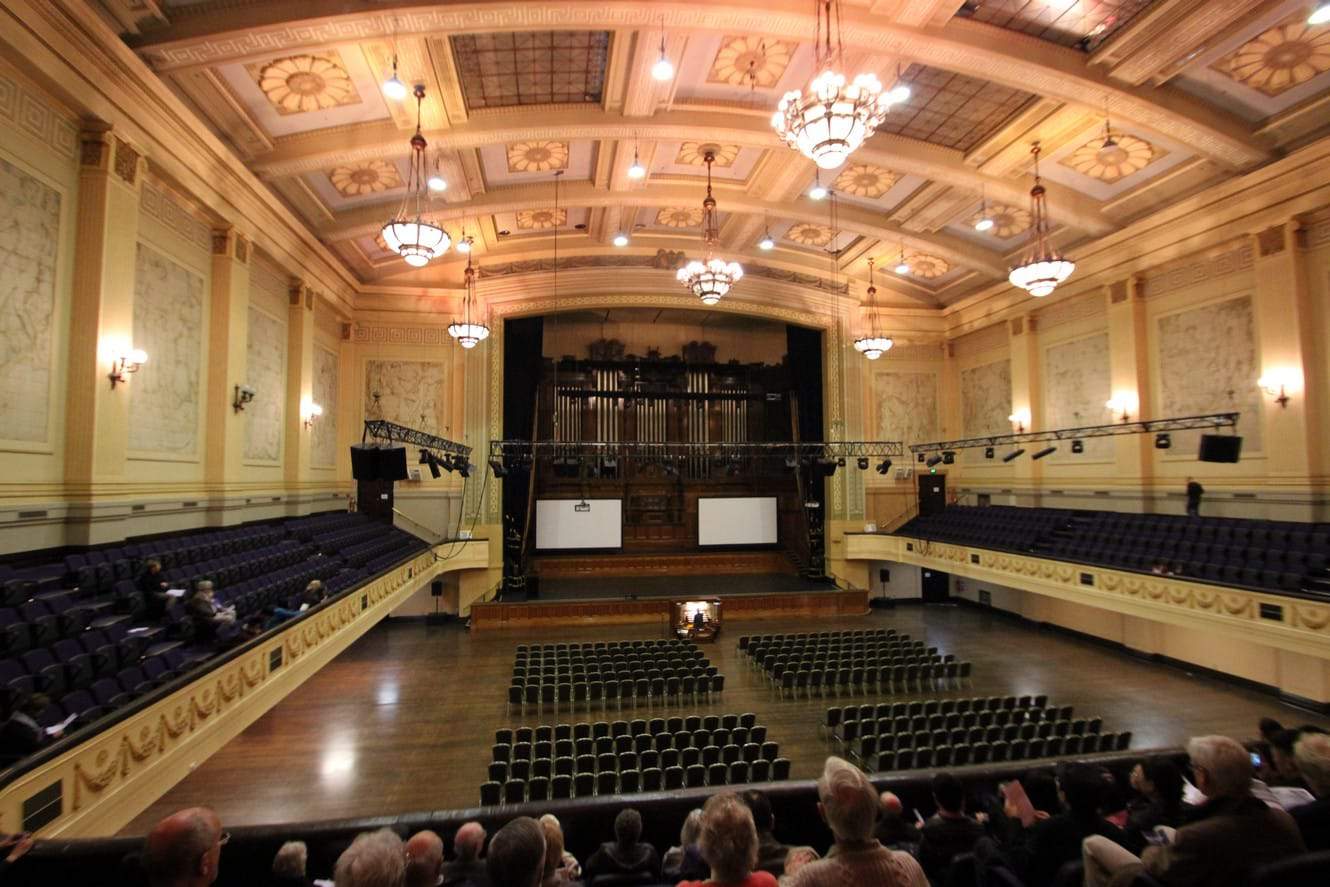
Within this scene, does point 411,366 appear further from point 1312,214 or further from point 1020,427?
point 1312,214

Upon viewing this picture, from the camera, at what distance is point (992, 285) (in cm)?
1584

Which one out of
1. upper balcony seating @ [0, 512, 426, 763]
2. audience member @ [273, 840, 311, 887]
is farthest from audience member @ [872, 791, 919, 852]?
upper balcony seating @ [0, 512, 426, 763]

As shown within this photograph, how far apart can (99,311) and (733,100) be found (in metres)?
8.69

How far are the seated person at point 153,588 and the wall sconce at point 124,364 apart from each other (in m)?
2.21

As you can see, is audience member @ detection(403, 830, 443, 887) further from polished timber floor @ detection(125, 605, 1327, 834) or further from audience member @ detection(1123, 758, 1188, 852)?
polished timber floor @ detection(125, 605, 1327, 834)

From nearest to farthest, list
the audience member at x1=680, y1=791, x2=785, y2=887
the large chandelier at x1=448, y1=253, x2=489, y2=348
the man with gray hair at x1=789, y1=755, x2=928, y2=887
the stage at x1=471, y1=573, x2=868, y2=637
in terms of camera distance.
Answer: the man with gray hair at x1=789, y1=755, x2=928, y2=887, the audience member at x1=680, y1=791, x2=785, y2=887, the large chandelier at x1=448, y1=253, x2=489, y2=348, the stage at x1=471, y1=573, x2=868, y2=637

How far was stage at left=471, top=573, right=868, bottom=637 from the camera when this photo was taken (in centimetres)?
1493

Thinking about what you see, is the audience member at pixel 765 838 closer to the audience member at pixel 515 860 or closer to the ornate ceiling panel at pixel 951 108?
the audience member at pixel 515 860

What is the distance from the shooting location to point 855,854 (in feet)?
5.68

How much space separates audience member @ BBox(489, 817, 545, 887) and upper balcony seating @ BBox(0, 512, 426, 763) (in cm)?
394

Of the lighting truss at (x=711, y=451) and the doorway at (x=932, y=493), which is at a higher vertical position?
the lighting truss at (x=711, y=451)

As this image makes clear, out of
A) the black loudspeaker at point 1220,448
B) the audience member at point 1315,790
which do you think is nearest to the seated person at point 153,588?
the audience member at point 1315,790

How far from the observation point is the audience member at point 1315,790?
7.50 ft

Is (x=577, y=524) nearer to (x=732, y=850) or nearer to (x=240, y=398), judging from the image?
(x=240, y=398)
